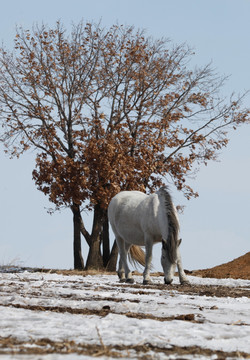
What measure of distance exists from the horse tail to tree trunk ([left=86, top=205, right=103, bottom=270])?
26.3 feet

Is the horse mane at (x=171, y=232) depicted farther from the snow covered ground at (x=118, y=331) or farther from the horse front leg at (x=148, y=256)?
the snow covered ground at (x=118, y=331)

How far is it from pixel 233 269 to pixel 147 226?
12.4 meters

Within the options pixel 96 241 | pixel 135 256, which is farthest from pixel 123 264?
pixel 96 241

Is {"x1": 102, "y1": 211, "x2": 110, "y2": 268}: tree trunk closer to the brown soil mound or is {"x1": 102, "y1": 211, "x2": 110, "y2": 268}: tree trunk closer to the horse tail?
the brown soil mound

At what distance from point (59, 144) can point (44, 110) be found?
165cm

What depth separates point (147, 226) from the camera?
42.3 ft

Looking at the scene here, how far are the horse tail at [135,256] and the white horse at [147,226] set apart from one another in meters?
0.52

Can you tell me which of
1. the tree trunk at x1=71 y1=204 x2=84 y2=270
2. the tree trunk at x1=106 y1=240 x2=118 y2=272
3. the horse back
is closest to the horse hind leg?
the horse back

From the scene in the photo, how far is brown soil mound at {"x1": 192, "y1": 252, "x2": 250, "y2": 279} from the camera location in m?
22.2

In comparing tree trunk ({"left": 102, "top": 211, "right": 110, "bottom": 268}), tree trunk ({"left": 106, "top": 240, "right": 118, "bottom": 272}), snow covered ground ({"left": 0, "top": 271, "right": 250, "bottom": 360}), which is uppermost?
tree trunk ({"left": 102, "top": 211, "right": 110, "bottom": 268})

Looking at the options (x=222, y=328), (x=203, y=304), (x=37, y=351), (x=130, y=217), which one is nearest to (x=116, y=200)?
(x=130, y=217)

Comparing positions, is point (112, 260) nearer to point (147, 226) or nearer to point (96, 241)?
point (96, 241)

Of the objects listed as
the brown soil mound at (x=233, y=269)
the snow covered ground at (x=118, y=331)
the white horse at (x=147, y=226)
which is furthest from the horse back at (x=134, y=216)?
the brown soil mound at (x=233, y=269)

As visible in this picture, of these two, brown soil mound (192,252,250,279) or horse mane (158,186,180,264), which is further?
brown soil mound (192,252,250,279)
